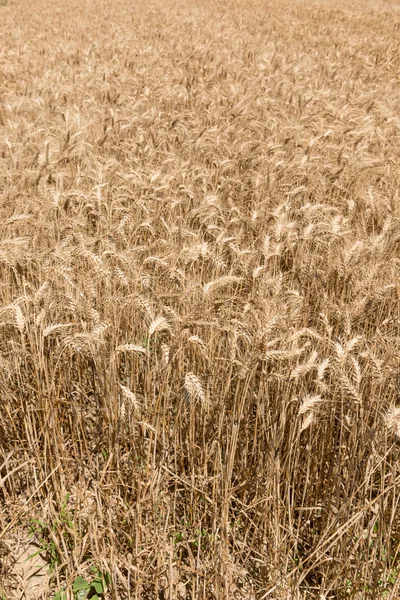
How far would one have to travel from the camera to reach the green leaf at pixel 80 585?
1.56 m

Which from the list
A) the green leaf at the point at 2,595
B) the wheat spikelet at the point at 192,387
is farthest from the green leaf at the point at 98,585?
the wheat spikelet at the point at 192,387

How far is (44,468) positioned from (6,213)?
4.46ft

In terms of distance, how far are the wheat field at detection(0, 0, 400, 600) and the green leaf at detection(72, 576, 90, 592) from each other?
41mm

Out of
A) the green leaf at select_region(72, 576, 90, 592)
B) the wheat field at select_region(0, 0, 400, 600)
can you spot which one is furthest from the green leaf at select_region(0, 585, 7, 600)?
the green leaf at select_region(72, 576, 90, 592)

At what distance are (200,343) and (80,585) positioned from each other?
0.85 meters

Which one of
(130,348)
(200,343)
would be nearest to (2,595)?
(130,348)

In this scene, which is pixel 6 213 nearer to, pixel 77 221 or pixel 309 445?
pixel 77 221

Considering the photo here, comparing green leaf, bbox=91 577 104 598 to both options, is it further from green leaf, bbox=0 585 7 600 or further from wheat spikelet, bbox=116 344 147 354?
wheat spikelet, bbox=116 344 147 354

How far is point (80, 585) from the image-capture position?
5.15ft

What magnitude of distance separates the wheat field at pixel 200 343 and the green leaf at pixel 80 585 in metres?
0.04

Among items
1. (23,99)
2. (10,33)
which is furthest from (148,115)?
(10,33)

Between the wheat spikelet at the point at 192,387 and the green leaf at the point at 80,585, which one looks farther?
the green leaf at the point at 80,585

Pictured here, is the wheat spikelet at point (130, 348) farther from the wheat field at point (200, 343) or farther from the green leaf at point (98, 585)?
the green leaf at point (98, 585)

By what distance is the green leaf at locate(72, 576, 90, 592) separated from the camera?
1556mm
